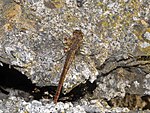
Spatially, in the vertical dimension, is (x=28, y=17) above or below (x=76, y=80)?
above

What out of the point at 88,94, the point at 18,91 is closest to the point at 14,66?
the point at 18,91

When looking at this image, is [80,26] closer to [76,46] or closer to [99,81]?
[76,46]

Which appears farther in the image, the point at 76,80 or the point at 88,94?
the point at 88,94

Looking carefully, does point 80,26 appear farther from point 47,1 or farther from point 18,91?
point 18,91

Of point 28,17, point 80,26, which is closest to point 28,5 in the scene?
point 28,17

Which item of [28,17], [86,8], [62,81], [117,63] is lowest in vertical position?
[62,81]

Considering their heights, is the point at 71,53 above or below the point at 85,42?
below
